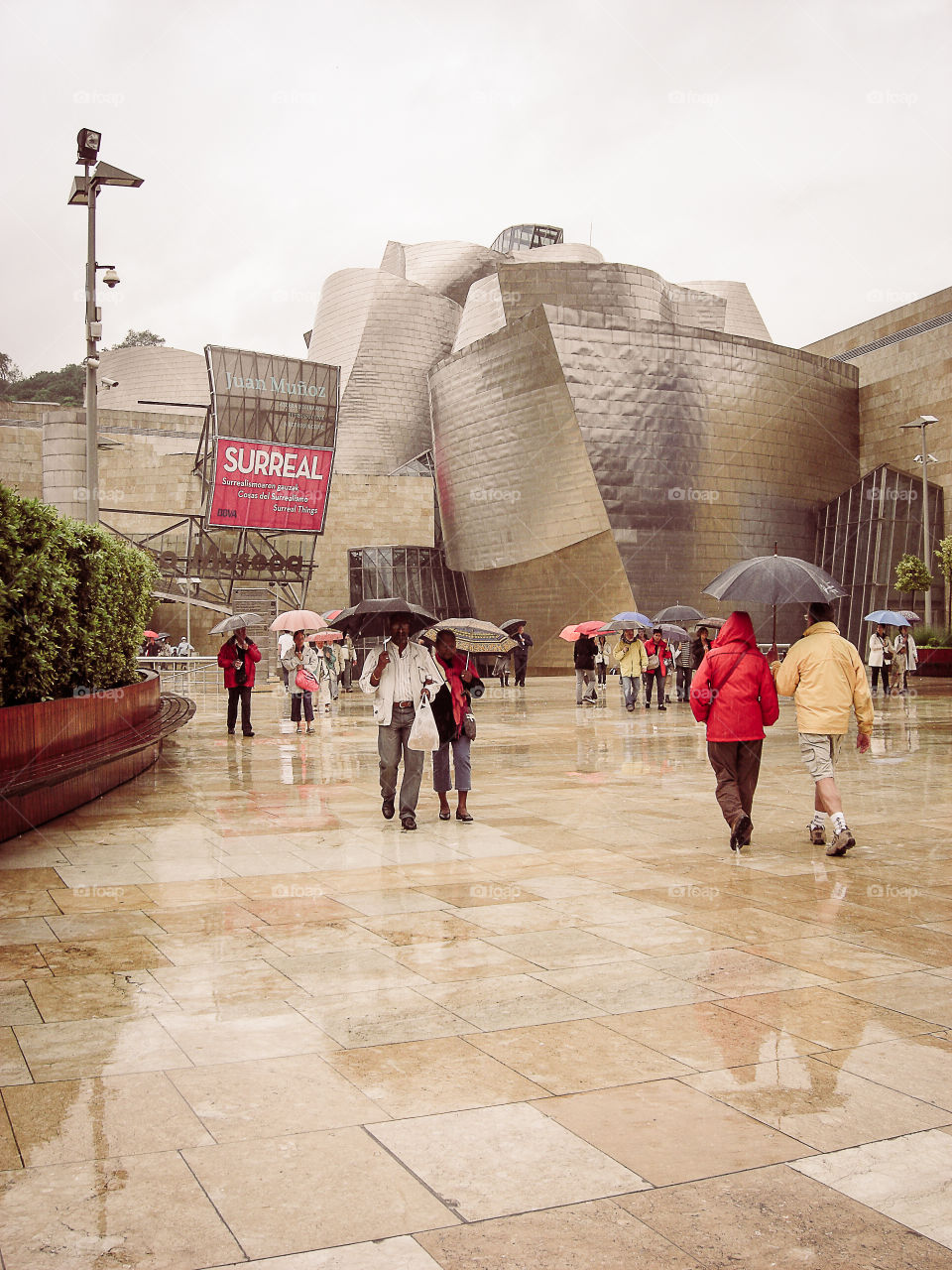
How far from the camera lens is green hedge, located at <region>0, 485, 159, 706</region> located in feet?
24.8

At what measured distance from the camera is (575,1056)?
3.43 meters

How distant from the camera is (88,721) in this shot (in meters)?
9.37

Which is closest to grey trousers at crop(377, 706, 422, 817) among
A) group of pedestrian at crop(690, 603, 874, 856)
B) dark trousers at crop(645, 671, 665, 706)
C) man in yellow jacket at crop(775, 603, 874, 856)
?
group of pedestrian at crop(690, 603, 874, 856)

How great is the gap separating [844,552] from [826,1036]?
3718 centimetres

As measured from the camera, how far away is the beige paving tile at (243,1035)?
3443 mm

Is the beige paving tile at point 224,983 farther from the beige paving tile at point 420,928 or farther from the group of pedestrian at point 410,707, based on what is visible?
the group of pedestrian at point 410,707

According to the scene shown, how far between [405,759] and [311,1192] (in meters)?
5.09

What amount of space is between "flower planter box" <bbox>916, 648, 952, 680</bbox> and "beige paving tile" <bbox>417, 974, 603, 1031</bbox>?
2422 cm

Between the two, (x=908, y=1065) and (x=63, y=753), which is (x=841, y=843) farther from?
(x=63, y=753)

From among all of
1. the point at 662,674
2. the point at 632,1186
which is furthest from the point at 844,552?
the point at 632,1186

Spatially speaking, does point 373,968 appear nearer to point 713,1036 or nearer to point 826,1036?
point 713,1036

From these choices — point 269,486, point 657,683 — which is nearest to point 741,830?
point 657,683

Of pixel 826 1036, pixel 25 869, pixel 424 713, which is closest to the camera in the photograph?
pixel 826 1036

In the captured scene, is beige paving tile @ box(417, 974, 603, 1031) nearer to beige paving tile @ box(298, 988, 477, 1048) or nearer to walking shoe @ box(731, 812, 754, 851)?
beige paving tile @ box(298, 988, 477, 1048)
